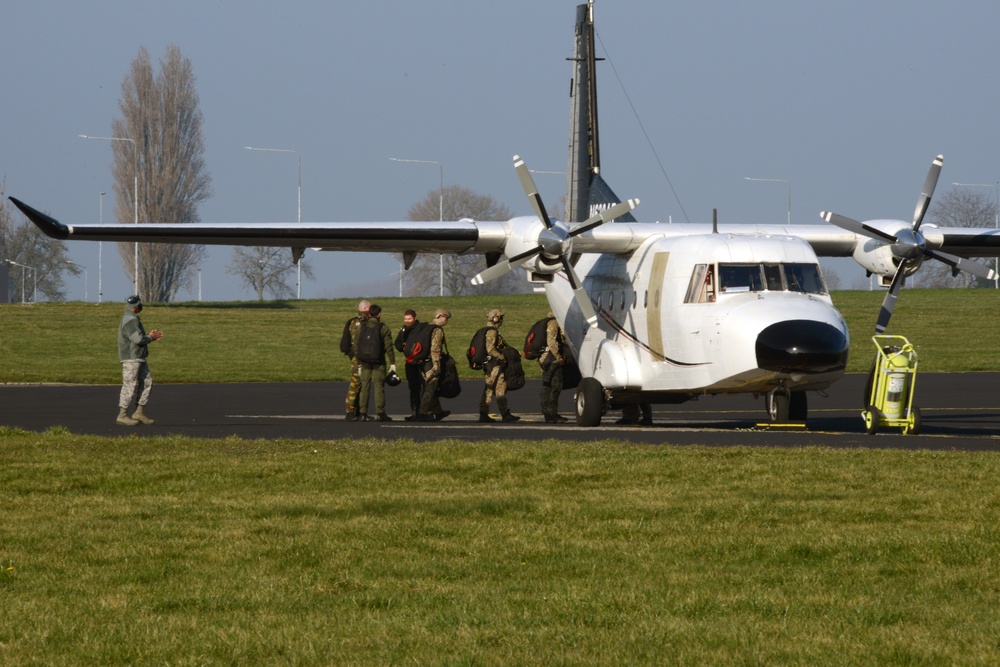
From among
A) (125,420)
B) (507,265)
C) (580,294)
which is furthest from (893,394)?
(125,420)

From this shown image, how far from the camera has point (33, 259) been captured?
10312 cm

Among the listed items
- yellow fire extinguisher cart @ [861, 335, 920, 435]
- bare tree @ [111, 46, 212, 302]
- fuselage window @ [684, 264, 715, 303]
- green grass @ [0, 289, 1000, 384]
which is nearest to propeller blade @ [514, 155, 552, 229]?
fuselage window @ [684, 264, 715, 303]

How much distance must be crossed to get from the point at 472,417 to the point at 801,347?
25.4 feet

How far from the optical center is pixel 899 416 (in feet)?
59.6

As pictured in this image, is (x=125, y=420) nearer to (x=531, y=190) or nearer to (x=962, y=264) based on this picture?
(x=531, y=190)

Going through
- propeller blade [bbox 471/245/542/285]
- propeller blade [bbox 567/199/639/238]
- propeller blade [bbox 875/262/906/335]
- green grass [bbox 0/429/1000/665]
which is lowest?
green grass [bbox 0/429/1000/665]

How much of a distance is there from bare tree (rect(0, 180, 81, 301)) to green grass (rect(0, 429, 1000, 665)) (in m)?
92.6

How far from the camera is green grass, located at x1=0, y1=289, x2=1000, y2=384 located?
132 ft

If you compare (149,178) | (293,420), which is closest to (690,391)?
(293,420)

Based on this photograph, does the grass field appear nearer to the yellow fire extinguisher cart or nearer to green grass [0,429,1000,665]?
green grass [0,429,1000,665]

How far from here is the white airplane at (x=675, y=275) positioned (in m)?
17.7

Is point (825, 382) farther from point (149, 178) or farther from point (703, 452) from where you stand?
point (149, 178)

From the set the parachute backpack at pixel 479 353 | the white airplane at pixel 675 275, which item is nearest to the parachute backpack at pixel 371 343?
the parachute backpack at pixel 479 353

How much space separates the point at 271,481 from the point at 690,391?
854 cm
